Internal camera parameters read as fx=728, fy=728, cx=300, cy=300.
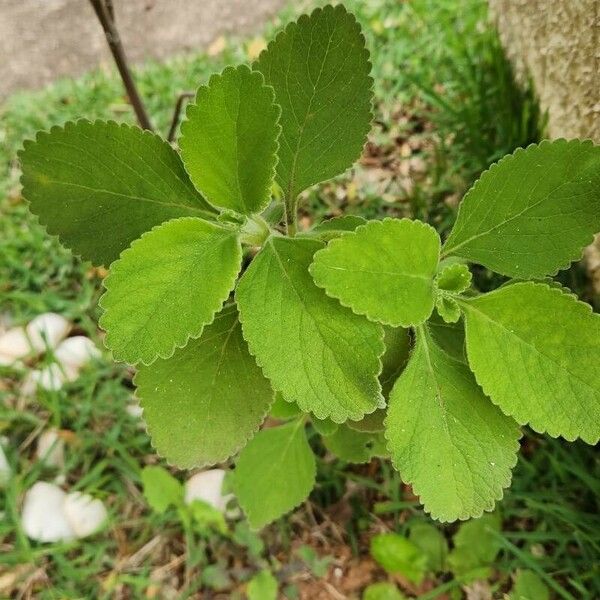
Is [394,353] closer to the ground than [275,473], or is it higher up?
higher up

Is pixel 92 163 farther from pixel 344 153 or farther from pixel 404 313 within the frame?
pixel 404 313

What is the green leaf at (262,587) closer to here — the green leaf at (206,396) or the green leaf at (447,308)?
the green leaf at (206,396)

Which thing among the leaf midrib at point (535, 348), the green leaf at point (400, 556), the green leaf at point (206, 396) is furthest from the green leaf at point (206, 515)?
the leaf midrib at point (535, 348)

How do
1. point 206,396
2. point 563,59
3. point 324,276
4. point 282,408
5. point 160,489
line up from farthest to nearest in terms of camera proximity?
point 160,489
point 563,59
point 282,408
point 206,396
point 324,276

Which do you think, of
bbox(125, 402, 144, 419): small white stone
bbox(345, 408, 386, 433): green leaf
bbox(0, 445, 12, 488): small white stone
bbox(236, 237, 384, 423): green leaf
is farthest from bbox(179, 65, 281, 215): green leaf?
bbox(0, 445, 12, 488): small white stone

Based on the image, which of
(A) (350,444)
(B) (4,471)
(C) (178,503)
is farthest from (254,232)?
(B) (4,471)

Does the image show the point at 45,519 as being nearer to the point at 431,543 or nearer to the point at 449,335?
the point at 431,543

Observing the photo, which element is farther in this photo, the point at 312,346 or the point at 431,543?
the point at 431,543

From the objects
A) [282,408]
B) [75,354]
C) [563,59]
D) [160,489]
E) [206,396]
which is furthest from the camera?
[75,354]

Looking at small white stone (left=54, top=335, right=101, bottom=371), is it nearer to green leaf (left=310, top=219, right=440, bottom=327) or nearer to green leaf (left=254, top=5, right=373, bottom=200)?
green leaf (left=254, top=5, right=373, bottom=200)
